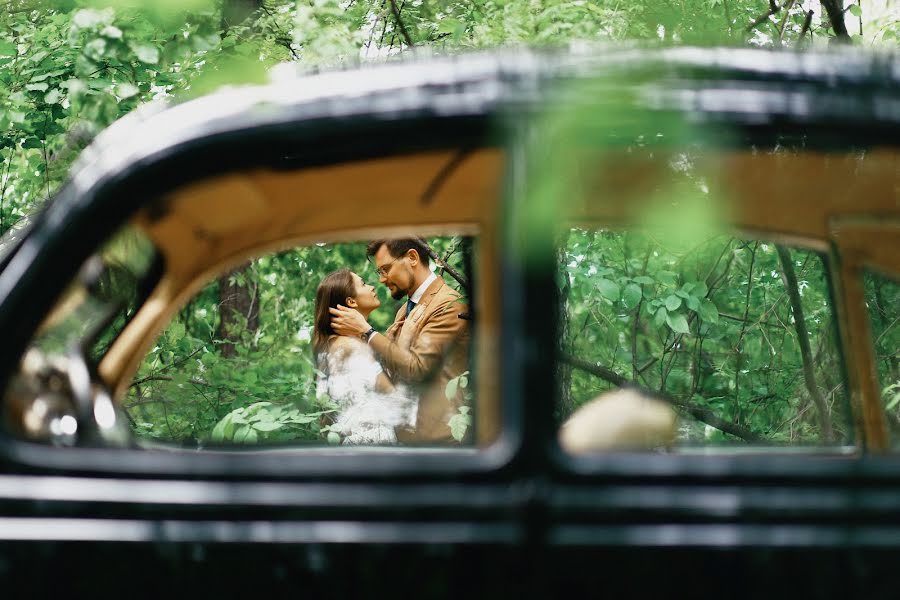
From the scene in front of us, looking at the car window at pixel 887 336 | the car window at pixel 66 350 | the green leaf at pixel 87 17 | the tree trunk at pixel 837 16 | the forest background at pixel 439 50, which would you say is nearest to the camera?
the car window at pixel 66 350

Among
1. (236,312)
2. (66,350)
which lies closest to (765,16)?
→ (236,312)

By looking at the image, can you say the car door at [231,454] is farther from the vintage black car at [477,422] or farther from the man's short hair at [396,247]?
the man's short hair at [396,247]

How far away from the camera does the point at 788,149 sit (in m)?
2.09

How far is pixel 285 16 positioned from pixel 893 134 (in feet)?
15.2

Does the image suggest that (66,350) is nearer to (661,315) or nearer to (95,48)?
(95,48)

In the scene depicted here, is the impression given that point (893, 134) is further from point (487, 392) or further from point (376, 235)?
point (376, 235)

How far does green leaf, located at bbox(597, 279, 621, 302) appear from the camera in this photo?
16.8 feet

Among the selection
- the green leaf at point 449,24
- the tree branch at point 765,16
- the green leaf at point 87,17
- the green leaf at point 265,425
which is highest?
the tree branch at point 765,16

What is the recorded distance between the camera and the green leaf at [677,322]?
5.26m

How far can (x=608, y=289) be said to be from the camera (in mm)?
5117

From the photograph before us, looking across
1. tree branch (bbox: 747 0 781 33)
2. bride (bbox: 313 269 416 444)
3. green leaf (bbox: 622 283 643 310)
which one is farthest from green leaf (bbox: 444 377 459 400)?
tree branch (bbox: 747 0 781 33)

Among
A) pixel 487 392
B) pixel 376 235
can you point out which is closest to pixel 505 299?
pixel 487 392

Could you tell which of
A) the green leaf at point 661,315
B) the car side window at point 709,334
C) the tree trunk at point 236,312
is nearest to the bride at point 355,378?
the car side window at point 709,334

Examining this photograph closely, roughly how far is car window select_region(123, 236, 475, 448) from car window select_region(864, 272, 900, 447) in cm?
128
